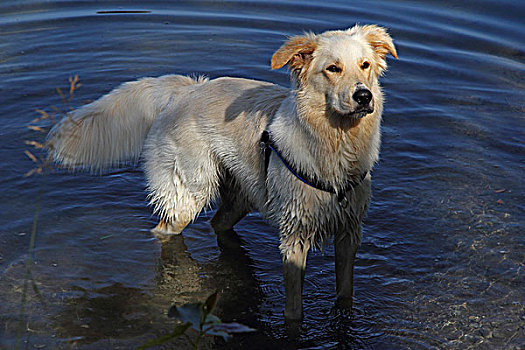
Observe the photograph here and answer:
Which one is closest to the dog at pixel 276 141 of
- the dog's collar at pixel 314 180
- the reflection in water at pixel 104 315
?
the dog's collar at pixel 314 180

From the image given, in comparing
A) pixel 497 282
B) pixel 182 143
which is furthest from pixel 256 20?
pixel 497 282

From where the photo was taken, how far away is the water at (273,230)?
5.00 m

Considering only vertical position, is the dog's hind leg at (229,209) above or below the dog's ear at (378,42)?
below

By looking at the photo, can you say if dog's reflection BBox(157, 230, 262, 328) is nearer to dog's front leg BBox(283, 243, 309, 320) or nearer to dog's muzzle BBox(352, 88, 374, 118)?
dog's front leg BBox(283, 243, 309, 320)

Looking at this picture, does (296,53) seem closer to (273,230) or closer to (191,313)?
(273,230)

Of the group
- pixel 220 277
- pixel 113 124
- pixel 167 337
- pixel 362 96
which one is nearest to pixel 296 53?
pixel 362 96

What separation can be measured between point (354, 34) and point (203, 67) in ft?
17.8

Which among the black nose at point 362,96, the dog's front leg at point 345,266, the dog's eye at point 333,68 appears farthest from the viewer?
the dog's front leg at point 345,266

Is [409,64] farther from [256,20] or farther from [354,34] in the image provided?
[354,34]

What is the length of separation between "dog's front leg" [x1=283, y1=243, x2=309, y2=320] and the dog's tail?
70.8 inches

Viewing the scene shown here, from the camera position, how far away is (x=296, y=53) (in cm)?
450

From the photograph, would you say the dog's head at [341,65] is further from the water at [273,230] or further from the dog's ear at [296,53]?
the water at [273,230]

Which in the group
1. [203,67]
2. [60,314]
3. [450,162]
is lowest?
[60,314]

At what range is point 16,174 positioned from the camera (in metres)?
7.05
